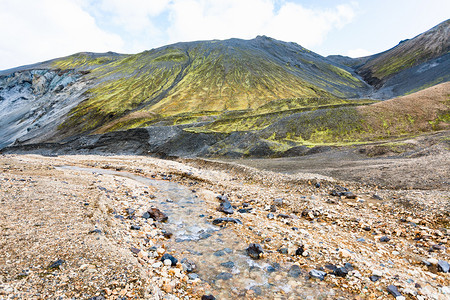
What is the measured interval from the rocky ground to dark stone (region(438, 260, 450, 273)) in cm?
5

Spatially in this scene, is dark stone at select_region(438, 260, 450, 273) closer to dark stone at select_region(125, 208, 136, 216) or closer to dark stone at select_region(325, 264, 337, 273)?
dark stone at select_region(325, 264, 337, 273)

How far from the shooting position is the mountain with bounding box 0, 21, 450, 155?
57.7 metres

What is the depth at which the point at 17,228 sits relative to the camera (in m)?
11.0

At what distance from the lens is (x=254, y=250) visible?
1188 centimetres

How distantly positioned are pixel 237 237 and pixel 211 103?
4592 inches

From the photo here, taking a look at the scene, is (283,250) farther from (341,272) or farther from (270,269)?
(341,272)

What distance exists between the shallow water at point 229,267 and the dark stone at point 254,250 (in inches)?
9.7

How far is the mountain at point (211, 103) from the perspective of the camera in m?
57.7

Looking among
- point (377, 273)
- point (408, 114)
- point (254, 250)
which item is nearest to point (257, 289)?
point (254, 250)

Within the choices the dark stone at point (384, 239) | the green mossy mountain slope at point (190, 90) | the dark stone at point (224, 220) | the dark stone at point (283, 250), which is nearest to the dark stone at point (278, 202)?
the dark stone at point (224, 220)

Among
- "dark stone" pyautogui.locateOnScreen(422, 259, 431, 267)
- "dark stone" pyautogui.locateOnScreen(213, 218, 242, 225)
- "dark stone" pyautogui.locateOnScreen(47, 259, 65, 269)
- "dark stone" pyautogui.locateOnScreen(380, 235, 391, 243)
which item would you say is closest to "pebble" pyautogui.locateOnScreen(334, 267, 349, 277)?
"dark stone" pyautogui.locateOnScreen(422, 259, 431, 267)

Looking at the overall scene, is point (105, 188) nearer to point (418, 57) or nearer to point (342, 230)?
point (342, 230)

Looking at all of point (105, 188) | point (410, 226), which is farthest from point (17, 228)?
point (410, 226)

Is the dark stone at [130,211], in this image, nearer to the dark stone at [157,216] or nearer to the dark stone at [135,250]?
the dark stone at [157,216]
